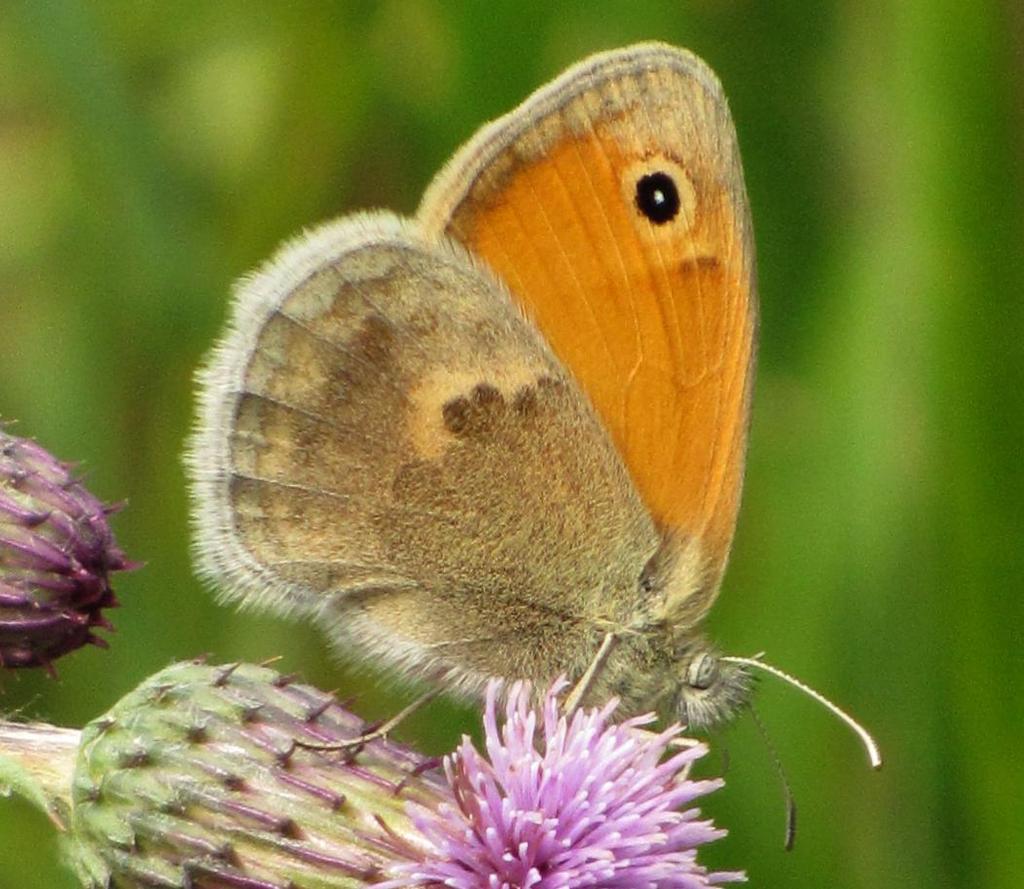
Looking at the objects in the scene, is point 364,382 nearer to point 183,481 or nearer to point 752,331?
point 752,331

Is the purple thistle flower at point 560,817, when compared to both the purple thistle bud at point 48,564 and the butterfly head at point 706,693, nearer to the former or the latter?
the butterfly head at point 706,693

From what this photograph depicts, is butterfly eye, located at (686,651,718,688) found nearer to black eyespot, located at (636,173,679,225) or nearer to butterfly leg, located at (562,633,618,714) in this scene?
butterfly leg, located at (562,633,618,714)

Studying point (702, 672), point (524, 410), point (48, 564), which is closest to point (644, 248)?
point (524, 410)

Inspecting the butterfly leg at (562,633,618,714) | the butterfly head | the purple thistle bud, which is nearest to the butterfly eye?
the butterfly head

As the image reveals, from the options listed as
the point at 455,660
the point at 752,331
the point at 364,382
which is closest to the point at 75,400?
the point at 364,382

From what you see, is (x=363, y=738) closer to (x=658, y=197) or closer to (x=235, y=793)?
(x=235, y=793)

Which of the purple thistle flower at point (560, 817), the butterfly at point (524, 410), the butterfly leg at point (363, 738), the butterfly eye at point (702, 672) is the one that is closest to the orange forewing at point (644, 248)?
the butterfly at point (524, 410)
